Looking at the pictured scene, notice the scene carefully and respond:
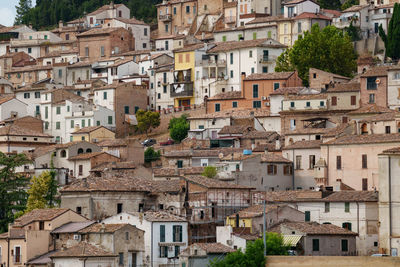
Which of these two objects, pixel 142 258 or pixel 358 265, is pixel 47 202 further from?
pixel 358 265

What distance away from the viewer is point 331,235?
76.8 m

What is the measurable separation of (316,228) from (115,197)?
13.3 metres

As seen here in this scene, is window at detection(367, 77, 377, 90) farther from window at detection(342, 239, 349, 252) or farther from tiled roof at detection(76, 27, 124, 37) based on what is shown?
tiled roof at detection(76, 27, 124, 37)

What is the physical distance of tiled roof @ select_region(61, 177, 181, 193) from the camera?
3270 inches

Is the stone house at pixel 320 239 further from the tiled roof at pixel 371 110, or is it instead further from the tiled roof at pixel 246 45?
Result: the tiled roof at pixel 246 45

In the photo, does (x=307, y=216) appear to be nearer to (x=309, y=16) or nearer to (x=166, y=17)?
(x=309, y=16)

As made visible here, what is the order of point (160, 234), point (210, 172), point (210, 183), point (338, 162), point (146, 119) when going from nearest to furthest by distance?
point (160, 234) < point (210, 183) < point (338, 162) < point (210, 172) < point (146, 119)

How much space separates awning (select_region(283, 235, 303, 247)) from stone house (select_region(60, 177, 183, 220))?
27.6ft

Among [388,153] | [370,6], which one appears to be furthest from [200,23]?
[388,153]

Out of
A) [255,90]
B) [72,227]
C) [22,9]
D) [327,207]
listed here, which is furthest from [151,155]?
[22,9]

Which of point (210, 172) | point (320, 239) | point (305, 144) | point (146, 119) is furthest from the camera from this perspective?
point (146, 119)

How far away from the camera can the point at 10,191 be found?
94562mm

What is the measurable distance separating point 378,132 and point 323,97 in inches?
443

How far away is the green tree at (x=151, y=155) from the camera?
102 m
